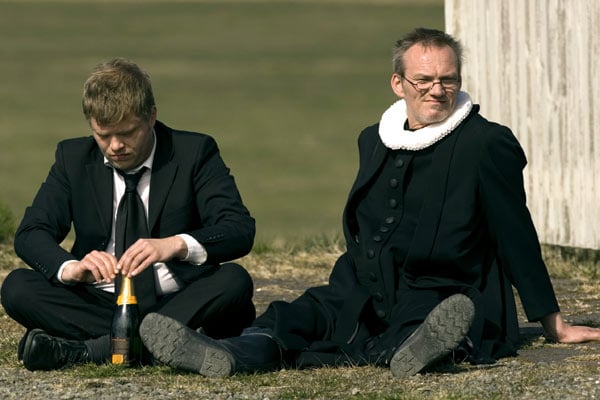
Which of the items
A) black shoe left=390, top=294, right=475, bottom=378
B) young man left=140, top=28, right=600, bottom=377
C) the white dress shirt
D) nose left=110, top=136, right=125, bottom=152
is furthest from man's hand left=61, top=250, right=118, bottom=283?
black shoe left=390, top=294, right=475, bottom=378

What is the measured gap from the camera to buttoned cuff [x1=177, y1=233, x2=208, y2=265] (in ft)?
18.7

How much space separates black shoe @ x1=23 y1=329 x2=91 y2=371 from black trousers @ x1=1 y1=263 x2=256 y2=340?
140mm

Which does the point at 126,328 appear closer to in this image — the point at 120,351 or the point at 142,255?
the point at 120,351

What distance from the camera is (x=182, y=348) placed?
210 inches

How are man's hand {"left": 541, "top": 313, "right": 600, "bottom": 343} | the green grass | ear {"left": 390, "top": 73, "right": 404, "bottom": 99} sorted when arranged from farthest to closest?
man's hand {"left": 541, "top": 313, "right": 600, "bottom": 343}
ear {"left": 390, "top": 73, "right": 404, "bottom": 99}
the green grass

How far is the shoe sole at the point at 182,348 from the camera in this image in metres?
5.30

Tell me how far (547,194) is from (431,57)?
3.80 metres

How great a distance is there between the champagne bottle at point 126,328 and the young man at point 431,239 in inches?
18.1

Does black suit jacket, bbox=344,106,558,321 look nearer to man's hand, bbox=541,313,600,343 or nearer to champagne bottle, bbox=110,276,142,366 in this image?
man's hand, bbox=541,313,600,343

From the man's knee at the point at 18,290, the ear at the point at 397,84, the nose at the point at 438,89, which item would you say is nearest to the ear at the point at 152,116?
the man's knee at the point at 18,290

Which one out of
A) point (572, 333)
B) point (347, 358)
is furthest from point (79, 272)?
point (572, 333)

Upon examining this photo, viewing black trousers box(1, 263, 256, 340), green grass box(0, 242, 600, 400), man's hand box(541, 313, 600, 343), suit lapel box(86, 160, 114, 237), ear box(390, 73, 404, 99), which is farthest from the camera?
man's hand box(541, 313, 600, 343)

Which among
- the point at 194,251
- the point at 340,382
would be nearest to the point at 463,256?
the point at 340,382

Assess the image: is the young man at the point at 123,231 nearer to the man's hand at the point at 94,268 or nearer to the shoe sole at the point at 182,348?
the man's hand at the point at 94,268
